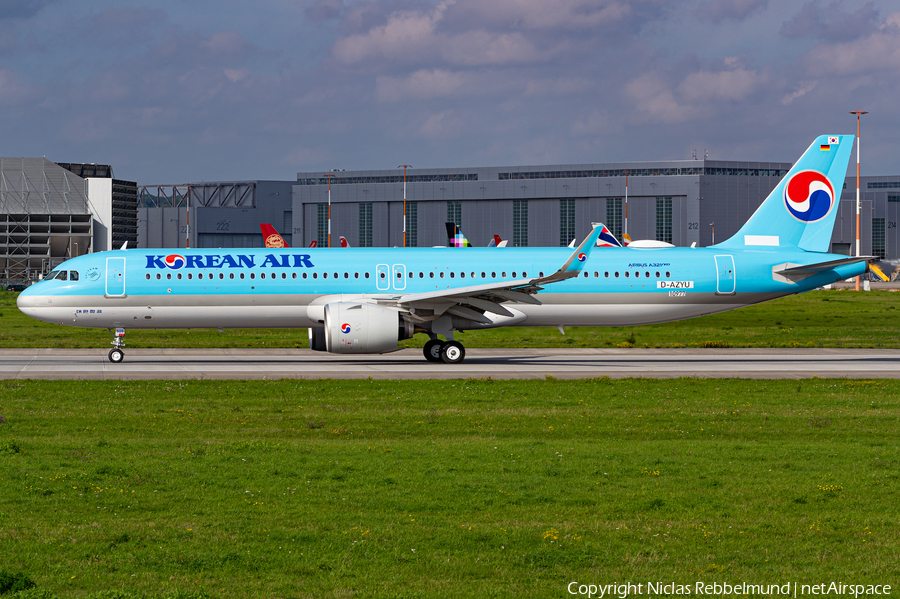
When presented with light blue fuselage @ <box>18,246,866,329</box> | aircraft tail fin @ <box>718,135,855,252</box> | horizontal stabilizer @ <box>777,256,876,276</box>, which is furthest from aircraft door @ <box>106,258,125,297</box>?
horizontal stabilizer @ <box>777,256,876,276</box>

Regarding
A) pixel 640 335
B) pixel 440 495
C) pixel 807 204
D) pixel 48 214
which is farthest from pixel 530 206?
pixel 440 495

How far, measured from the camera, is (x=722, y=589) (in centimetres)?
822

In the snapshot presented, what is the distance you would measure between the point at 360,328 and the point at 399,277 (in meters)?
3.98

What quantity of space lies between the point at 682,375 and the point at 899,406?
7428 millimetres

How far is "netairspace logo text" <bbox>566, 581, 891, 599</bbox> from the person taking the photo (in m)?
8.11

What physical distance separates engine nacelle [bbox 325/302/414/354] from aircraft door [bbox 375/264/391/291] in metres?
2.65

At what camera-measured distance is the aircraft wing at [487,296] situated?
28.4 metres

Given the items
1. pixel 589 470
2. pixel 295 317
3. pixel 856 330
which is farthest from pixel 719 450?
pixel 856 330

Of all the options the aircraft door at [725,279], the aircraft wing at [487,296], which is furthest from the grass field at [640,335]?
the aircraft wing at [487,296]

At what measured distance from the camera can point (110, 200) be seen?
136750mm

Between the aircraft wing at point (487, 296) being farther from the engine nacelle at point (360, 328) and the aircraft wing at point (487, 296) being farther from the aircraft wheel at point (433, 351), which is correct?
the aircraft wheel at point (433, 351)

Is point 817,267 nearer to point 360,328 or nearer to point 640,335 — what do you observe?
point 640,335

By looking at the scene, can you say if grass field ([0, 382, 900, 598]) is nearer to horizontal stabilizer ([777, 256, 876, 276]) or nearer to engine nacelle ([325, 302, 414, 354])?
engine nacelle ([325, 302, 414, 354])

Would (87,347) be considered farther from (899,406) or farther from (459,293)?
(899,406)
